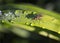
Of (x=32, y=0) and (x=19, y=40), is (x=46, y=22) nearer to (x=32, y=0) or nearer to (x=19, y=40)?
(x=19, y=40)

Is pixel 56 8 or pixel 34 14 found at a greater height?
pixel 34 14

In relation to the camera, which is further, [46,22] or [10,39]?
[10,39]

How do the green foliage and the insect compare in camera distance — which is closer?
A: the green foliage

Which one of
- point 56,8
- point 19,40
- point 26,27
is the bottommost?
point 19,40

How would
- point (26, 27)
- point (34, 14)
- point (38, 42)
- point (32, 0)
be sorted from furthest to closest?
point (32, 0) < point (38, 42) < point (34, 14) < point (26, 27)

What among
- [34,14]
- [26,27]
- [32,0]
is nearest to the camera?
[26,27]

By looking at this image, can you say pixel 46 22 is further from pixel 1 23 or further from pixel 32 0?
pixel 32 0

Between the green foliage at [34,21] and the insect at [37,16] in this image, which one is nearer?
the green foliage at [34,21]

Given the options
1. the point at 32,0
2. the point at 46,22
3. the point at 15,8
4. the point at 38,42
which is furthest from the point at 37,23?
the point at 32,0

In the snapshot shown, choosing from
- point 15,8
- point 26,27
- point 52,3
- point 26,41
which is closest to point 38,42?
point 26,41
